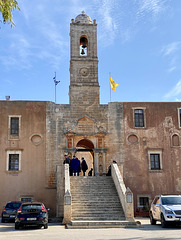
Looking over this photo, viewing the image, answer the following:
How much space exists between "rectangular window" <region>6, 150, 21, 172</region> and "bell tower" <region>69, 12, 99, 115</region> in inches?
206

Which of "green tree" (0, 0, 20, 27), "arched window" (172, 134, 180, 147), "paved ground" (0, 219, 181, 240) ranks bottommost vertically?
"paved ground" (0, 219, 181, 240)

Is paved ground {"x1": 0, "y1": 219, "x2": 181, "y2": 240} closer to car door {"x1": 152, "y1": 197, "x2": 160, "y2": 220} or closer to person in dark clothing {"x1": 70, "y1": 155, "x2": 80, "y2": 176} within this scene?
car door {"x1": 152, "y1": 197, "x2": 160, "y2": 220}

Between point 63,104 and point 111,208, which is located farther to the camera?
point 63,104

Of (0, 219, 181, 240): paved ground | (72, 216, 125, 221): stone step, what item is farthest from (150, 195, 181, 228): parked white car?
(72, 216, 125, 221): stone step

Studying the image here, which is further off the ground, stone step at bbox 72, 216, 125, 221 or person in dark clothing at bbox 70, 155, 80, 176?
person in dark clothing at bbox 70, 155, 80, 176

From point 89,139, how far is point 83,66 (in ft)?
18.8

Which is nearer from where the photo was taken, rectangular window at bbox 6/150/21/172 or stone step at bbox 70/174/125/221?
stone step at bbox 70/174/125/221

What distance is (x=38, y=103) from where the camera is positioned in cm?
2612

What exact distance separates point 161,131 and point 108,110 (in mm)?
4295

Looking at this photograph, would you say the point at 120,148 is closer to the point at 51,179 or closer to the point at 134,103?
the point at 134,103

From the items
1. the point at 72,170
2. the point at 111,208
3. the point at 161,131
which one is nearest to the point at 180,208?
the point at 111,208

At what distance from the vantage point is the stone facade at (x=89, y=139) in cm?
2491

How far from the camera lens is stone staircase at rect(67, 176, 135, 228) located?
664 inches

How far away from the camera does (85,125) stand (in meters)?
26.0
